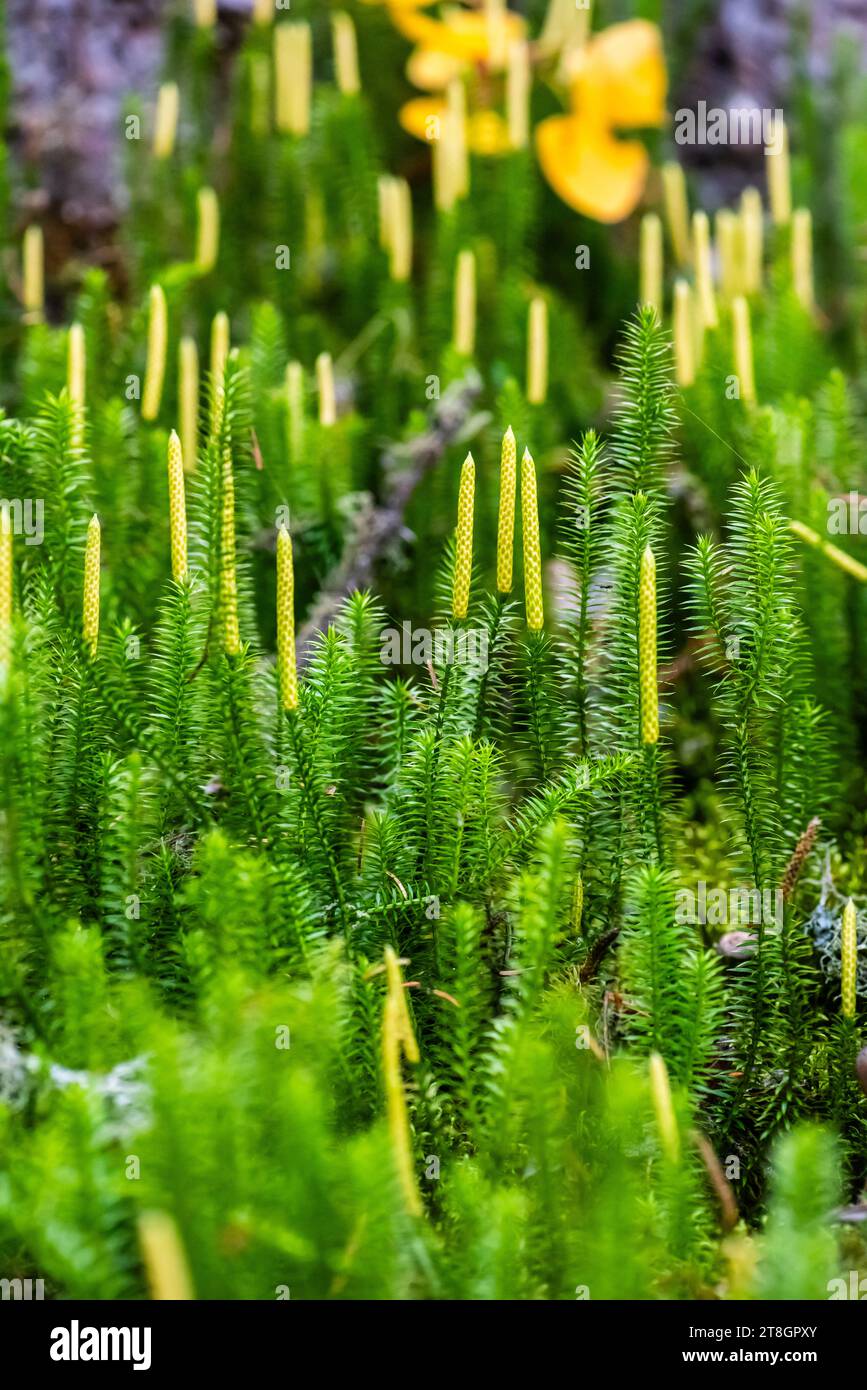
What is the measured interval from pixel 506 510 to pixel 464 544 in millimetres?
43

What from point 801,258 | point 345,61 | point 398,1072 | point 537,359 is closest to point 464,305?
point 537,359

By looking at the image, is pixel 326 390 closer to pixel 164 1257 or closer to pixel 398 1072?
pixel 398 1072

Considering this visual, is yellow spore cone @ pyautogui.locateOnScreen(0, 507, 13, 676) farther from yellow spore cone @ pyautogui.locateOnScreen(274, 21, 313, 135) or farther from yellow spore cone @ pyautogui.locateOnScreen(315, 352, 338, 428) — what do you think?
yellow spore cone @ pyautogui.locateOnScreen(274, 21, 313, 135)

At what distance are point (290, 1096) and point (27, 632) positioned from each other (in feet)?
1.29

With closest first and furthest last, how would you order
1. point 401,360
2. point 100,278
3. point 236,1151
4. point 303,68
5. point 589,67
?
1. point 236,1151
2. point 100,278
3. point 401,360
4. point 303,68
5. point 589,67

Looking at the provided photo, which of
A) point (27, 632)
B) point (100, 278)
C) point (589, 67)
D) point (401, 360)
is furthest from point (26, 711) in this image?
point (589, 67)

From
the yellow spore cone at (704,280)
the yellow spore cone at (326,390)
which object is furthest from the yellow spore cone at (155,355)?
the yellow spore cone at (704,280)

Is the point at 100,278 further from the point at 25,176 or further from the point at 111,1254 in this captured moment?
the point at 111,1254

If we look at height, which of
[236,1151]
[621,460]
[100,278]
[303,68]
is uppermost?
[303,68]

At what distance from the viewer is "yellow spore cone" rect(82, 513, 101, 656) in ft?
2.96

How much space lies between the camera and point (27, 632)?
838mm

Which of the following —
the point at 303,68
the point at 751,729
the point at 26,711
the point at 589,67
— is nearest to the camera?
the point at 26,711

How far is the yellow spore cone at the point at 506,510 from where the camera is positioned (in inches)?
36.1
